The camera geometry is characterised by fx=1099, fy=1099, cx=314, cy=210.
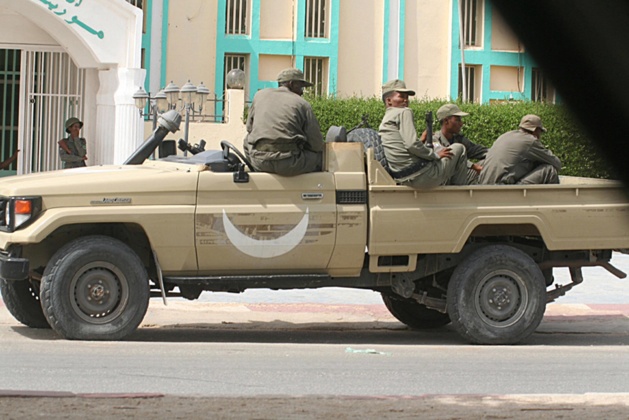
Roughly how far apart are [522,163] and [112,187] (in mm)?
3486

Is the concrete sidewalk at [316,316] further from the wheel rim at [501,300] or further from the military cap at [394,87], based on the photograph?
the military cap at [394,87]

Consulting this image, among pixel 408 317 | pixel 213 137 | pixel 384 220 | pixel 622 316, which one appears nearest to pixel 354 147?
pixel 384 220

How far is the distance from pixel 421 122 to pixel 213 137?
4316 millimetres

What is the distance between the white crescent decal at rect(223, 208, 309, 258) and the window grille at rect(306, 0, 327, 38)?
20635mm

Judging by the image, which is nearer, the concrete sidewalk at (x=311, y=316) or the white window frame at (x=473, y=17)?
the white window frame at (x=473, y=17)

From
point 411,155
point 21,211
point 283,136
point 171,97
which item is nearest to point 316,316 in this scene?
point 411,155

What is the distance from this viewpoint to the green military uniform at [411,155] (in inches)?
340

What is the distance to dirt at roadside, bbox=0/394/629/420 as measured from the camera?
17.9 ft

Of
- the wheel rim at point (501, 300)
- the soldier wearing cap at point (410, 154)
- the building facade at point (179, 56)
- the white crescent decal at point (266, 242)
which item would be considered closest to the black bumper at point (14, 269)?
the white crescent decal at point (266, 242)

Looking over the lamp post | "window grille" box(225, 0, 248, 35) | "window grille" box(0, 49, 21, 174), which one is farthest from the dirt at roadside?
"window grille" box(225, 0, 248, 35)

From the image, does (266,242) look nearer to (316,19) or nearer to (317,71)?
(316,19)

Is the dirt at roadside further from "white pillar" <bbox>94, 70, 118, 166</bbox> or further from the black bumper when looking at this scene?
"white pillar" <bbox>94, 70, 118, 166</bbox>

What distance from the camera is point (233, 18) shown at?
28250 millimetres

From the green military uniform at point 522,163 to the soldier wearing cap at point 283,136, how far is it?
172cm
